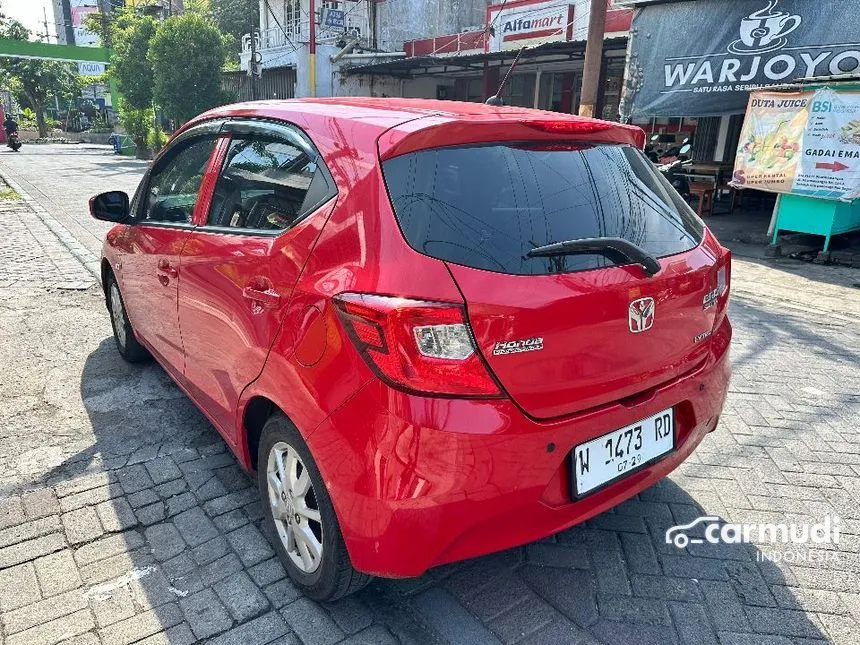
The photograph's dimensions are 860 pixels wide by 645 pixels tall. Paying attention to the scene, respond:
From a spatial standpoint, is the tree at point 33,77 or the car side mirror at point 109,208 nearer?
the car side mirror at point 109,208

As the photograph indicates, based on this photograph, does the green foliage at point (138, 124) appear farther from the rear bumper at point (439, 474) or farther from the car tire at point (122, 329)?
the rear bumper at point (439, 474)

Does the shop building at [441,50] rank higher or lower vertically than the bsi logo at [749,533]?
higher

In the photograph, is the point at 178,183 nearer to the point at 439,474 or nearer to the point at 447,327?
the point at 447,327

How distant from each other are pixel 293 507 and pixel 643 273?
4.78 ft

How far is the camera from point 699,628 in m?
2.12

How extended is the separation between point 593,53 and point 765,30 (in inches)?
123

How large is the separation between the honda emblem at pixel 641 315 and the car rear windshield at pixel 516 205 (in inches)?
6.6

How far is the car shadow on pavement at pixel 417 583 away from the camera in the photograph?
2098 millimetres

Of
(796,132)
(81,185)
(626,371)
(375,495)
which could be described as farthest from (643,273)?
(81,185)

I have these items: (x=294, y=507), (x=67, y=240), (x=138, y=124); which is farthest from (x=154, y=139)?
(x=294, y=507)

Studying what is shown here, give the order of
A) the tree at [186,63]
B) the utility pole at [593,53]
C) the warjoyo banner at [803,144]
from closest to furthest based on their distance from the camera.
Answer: the warjoyo banner at [803,144] < the utility pole at [593,53] < the tree at [186,63]

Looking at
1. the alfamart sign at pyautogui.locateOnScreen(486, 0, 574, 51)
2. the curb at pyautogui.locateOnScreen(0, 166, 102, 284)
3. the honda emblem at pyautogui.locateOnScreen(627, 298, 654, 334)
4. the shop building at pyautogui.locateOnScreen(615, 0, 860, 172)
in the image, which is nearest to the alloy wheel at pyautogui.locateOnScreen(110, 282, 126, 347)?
the curb at pyautogui.locateOnScreen(0, 166, 102, 284)

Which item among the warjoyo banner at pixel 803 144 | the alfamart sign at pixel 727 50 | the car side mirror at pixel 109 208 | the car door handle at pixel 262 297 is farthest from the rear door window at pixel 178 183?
the alfamart sign at pixel 727 50

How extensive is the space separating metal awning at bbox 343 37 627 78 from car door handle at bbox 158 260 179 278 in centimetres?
1141
